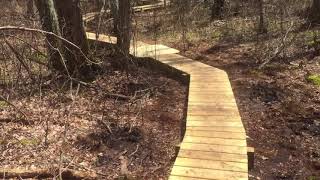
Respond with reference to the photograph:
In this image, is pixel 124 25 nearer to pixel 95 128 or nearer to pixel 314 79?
pixel 95 128

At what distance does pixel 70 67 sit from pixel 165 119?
3.19 meters

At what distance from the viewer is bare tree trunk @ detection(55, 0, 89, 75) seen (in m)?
10.1

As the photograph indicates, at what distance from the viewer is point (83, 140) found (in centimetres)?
718

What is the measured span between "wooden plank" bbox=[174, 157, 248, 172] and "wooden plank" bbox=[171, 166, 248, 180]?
0.28 feet

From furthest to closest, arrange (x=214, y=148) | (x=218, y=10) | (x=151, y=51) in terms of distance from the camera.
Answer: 1. (x=218, y=10)
2. (x=151, y=51)
3. (x=214, y=148)

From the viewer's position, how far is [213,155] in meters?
5.75

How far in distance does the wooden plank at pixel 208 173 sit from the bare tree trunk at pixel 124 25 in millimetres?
6234

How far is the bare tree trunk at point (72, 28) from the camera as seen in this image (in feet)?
33.1

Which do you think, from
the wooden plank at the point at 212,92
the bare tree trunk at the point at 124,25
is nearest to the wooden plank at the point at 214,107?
the wooden plank at the point at 212,92

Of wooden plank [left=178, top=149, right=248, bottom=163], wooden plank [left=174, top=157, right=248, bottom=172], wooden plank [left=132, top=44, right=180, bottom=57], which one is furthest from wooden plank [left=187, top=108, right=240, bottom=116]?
wooden plank [left=132, top=44, right=180, bottom=57]

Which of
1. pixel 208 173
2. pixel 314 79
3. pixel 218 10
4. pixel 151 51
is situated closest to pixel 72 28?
pixel 151 51

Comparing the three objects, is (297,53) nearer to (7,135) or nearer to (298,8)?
(298,8)

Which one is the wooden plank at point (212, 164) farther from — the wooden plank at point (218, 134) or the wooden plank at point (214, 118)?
the wooden plank at point (214, 118)

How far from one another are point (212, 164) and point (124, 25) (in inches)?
258
